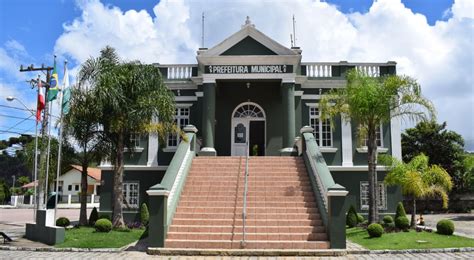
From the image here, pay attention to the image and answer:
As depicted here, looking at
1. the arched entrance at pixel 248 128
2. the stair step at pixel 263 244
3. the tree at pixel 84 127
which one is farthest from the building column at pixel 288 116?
the stair step at pixel 263 244

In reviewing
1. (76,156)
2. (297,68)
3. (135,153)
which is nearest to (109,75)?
(76,156)

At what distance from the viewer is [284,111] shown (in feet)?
63.4

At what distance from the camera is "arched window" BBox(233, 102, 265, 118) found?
69.4 ft

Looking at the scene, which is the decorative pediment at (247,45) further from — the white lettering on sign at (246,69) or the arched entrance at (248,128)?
the arched entrance at (248,128)

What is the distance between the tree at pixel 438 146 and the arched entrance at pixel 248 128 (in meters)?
16.9

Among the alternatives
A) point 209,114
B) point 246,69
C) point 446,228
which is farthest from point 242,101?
point 446,228

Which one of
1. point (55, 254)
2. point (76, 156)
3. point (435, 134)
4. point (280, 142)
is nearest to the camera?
point (55, 254)

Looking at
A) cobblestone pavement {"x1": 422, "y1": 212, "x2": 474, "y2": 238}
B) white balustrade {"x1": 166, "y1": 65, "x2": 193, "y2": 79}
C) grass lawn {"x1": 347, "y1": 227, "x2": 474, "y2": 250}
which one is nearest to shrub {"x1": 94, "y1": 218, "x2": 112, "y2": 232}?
grass lawn {"x1": 347, "y1": 227, "x2": 474, "y2": 250}

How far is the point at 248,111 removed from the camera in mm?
21234

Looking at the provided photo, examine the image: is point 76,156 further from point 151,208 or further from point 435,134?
point 435,134

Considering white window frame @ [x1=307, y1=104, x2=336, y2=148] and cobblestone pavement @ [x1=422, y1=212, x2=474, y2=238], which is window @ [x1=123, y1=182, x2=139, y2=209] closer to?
white window frame @ [x1=307, y1=104, x2=336, y2=148]

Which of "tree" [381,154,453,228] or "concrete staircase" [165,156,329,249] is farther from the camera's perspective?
"tree" [381,154,453,228]

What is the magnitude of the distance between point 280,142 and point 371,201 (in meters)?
6.83

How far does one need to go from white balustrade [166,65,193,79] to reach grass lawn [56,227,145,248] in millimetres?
8490
